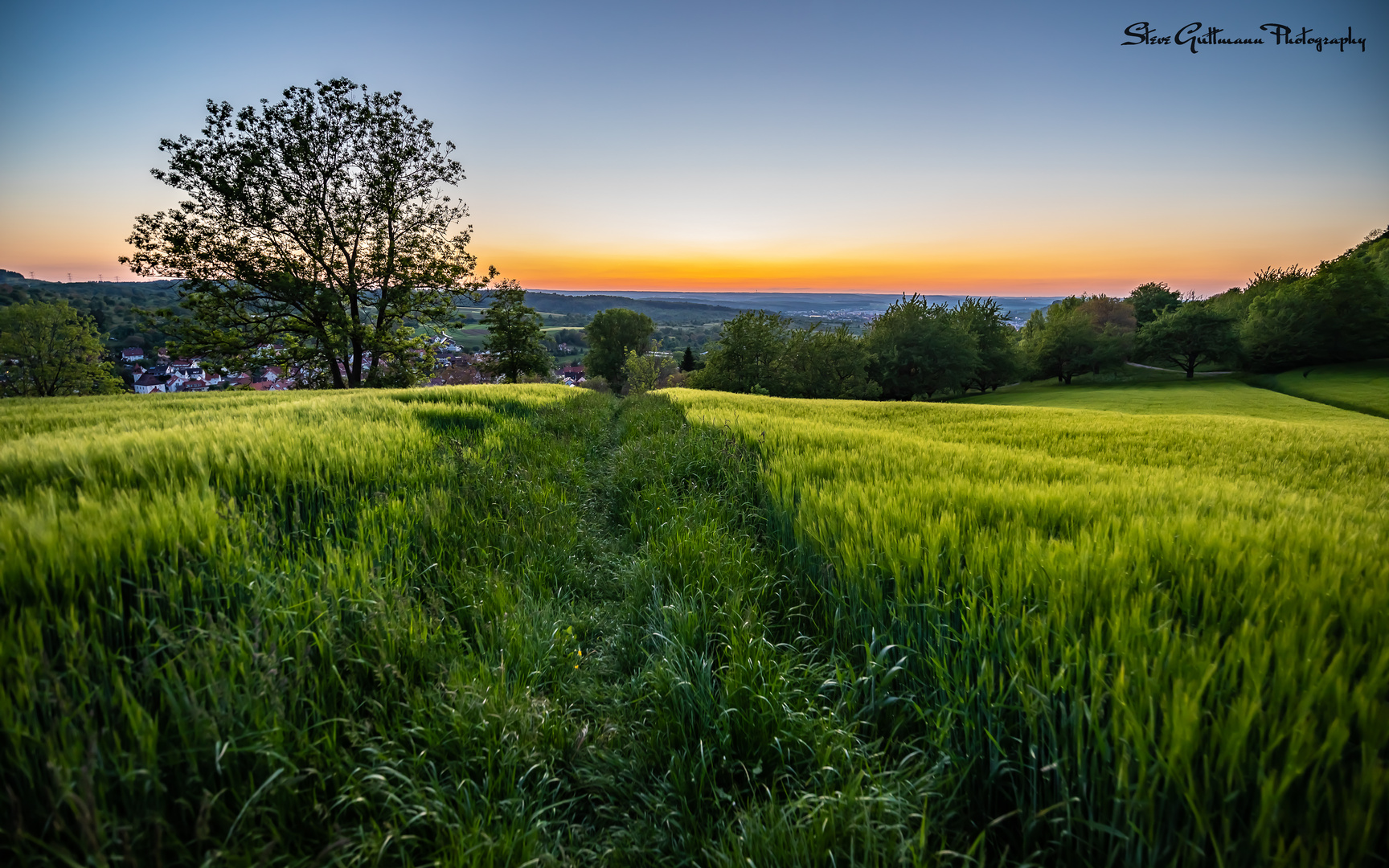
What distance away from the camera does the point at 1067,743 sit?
1.38m

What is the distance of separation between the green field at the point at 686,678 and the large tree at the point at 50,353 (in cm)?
6483

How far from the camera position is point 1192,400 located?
35.1 meters

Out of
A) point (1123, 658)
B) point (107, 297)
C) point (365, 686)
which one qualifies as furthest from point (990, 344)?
point (107, 297)

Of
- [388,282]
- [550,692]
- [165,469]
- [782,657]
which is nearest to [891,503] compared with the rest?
[782,657]

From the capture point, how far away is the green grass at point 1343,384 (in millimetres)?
30969

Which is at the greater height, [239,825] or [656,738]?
[239,825]

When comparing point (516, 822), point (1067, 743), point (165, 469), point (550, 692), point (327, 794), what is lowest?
point (550, 692)

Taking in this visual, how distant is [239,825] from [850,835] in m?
1.71

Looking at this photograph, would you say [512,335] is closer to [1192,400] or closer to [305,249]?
[305,249]

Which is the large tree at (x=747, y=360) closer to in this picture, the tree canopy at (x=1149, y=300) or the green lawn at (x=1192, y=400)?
the green lawn at (x=1192, y=400)

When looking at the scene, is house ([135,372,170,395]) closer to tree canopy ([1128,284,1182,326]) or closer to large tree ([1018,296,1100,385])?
large tree ([1018,296,1100,385])

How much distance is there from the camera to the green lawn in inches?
1139

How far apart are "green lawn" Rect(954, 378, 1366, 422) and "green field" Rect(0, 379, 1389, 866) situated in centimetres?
2723

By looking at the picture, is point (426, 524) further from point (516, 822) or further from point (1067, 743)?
point (1067, 743)
